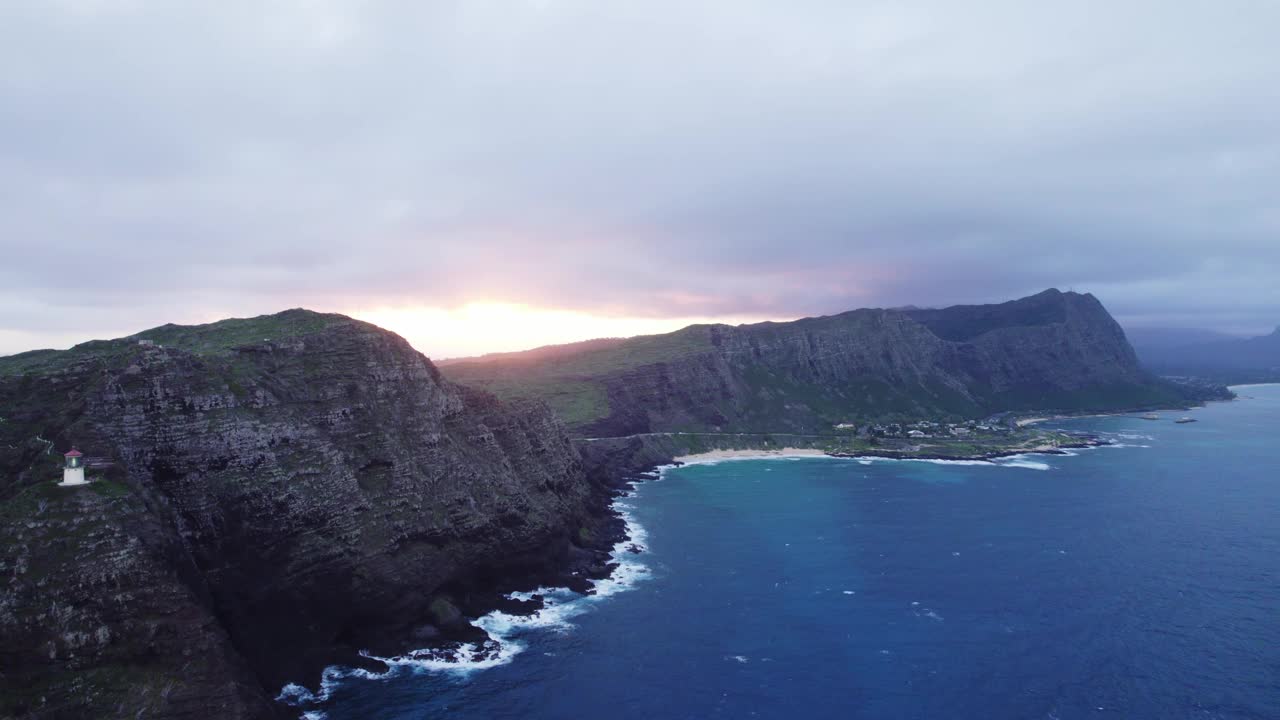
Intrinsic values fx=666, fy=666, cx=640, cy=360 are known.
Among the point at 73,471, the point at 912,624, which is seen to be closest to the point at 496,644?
the point at 73,471

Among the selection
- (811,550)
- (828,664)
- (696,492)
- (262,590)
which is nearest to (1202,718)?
(828,664)

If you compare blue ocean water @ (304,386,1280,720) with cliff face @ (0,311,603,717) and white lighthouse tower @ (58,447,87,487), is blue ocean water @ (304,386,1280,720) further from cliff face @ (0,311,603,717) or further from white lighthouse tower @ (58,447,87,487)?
white lighthouse tower @ (58,447,87,487)

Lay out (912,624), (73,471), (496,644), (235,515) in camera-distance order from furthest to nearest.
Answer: (912,624) → (496,644) → (235,515) → (73,471)

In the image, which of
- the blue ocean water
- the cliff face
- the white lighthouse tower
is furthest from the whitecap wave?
the white lighthouse tower

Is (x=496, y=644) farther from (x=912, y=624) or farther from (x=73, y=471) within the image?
(x=912, y=624)

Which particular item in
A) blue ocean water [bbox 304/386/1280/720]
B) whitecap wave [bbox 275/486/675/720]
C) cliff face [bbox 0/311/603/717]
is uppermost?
cliff face [bbox 0/311/603/717]

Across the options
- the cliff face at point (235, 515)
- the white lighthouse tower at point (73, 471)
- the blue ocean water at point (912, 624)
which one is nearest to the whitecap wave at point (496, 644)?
the blue ocean water at point (912, 624)

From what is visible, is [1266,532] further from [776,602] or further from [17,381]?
[17,381]
